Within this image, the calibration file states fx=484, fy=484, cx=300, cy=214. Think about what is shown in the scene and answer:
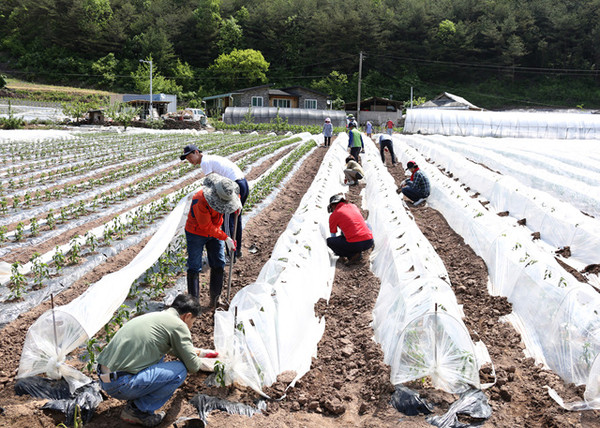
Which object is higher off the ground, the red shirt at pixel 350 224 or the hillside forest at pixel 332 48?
the hillside forest at pixel 332 48

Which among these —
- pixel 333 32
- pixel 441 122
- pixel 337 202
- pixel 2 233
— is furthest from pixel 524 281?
pixel 333 32

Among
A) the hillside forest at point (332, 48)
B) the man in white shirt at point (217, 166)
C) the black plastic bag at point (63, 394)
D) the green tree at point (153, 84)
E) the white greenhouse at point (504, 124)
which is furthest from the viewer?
the hillside forest at point (332, 48)

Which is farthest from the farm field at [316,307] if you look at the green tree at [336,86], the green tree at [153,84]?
the green tree at [336,86]

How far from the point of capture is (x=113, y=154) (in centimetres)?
1548

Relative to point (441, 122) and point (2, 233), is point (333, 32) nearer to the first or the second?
point (441, 122)

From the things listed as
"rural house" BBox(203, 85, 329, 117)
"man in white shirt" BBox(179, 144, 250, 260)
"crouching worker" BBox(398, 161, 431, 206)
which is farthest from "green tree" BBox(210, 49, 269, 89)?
"man in white shirt" BBox(179, 144, 250, 260)

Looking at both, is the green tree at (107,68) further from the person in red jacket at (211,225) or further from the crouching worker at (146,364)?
the crouching worker at (146,364)

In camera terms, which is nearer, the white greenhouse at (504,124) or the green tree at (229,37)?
the white greenhouse at (504,124)

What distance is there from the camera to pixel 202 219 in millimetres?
4441

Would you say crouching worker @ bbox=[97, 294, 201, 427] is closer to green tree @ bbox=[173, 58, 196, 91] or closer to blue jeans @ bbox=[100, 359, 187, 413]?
blue jeans @ bbox=[100, 359, 187, 413]

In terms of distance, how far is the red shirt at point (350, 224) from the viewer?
622 cm

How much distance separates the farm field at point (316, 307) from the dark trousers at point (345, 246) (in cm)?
19

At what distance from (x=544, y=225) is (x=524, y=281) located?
311 centimetres

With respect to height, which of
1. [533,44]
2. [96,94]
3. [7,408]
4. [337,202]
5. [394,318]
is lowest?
[7,408]
